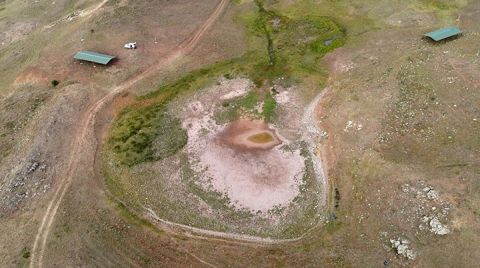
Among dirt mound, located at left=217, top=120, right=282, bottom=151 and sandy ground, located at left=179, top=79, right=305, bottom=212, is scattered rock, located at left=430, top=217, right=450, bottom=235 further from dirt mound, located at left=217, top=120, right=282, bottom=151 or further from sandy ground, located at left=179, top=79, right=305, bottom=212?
dirt mound, located at left=217, top=120, right=282, bottom=151

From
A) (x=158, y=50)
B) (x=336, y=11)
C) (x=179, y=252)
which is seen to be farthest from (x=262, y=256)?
(x=336, y=11)

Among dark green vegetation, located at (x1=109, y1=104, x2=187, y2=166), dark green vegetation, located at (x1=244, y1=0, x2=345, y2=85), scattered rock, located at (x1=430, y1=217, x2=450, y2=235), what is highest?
dark green vegetation, located at (x1=244, y1=0, x2=345, y2=85)

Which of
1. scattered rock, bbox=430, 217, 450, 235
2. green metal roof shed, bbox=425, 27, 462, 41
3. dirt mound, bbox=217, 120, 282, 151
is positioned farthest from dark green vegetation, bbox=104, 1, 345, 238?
green metal roof shed, bbox=425, 27, 462, 41

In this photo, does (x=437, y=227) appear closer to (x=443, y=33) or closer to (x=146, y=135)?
(x=443, y=33)

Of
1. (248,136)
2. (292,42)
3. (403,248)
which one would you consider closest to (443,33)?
(292,42)

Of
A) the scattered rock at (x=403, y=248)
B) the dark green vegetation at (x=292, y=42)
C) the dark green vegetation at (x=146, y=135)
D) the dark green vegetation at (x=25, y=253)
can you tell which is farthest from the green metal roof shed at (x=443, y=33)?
the dark green vegetation at (x=25, y=253)

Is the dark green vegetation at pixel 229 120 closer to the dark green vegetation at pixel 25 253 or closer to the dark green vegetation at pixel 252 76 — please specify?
the dark green vegetation at pixel 252 76

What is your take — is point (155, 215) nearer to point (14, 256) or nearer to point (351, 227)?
point (14, 256)
